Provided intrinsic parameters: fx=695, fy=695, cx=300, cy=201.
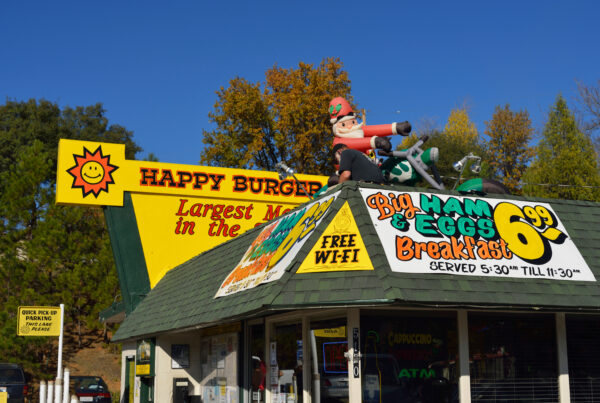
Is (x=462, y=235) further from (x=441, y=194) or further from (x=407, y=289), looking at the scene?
(x=407, y=289)

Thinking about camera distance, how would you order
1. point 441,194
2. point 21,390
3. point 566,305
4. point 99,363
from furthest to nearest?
1. point 99,363
2. point 21,390
3. point 441,194
4. point 566,305

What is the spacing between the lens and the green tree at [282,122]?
37250 millimetres

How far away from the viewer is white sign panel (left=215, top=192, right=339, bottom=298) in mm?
9922

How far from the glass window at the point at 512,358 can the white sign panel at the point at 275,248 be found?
2.73 m

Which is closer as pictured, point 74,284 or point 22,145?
point 74,284

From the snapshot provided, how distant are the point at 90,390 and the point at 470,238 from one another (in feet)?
66.1

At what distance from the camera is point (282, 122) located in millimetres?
36969

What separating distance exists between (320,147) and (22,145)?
85.4 ft

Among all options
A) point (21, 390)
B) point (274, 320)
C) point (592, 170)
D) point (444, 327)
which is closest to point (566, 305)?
point (444, 327)

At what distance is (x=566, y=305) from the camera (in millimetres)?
9656

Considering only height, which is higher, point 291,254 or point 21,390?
point 291,254

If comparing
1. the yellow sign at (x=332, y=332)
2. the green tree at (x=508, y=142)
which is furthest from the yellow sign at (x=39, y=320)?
the green tree at (x=508, y=142)

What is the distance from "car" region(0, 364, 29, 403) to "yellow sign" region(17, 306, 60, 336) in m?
8.42

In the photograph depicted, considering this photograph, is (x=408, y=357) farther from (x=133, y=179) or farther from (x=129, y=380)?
(x=129, y=380)
